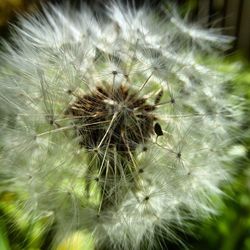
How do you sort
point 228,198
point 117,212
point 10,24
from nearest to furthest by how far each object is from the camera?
point 117,212
point 228,198
point 10,24

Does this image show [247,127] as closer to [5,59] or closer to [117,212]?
[117,212]

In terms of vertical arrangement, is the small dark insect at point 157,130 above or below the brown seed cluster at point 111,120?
below

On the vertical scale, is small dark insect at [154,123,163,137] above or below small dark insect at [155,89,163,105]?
below

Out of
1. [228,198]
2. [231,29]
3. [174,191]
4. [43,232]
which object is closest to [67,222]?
[43,232]

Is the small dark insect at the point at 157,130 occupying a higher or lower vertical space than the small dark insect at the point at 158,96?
lower
